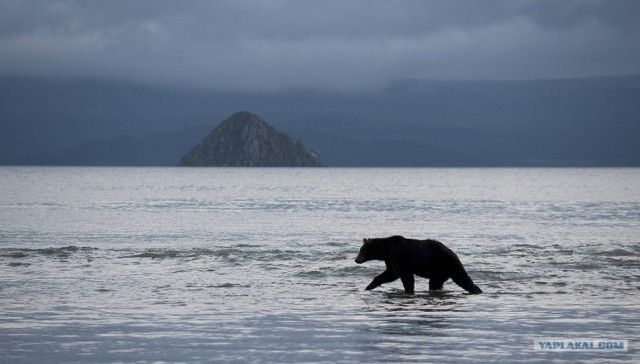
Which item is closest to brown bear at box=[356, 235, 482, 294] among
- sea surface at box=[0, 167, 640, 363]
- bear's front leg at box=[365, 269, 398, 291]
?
bear's front leg at box=[365, 269, 398, 291]

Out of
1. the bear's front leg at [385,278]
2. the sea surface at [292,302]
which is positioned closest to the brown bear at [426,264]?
the bear's front leg at [385,278]

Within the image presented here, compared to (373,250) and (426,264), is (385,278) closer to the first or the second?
(373,250)

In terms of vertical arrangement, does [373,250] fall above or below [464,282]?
above

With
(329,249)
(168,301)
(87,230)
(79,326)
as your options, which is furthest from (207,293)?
(87,230)

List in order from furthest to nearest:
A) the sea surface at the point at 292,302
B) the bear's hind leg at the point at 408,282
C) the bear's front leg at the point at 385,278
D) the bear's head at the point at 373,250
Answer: the bear's head at the point at 373,250
the bear's front leg at the point at 385,278
the bear's hind leg at the point at 408,282
the sea surface at the point at 292,302

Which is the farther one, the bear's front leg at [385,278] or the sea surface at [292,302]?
the bear's front leg at [385,278]

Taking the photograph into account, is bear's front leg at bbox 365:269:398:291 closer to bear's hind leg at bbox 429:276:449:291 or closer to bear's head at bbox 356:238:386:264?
bear's head at bbox 356:238:386:264

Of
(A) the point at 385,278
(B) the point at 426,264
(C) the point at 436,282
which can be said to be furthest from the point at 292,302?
(C) the point at 436,282

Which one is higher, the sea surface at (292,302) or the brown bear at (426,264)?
the brown bear at (426,264)

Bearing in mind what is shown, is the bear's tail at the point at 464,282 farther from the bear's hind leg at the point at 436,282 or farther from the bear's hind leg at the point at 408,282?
the bear's hind leg at the point at 408,282

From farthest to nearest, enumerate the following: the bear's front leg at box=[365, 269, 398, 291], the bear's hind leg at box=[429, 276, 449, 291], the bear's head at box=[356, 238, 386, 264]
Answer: the bear's head at box=[356, 238, 386, 264] < the bear's front leg at box=[365, 269, 398, 291] < the bear's hind leg at box=[429, 276, 449, 291]

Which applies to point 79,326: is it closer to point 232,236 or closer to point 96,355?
point 96,355

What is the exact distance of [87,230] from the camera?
1806 inches

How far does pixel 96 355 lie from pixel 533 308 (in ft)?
30.0
